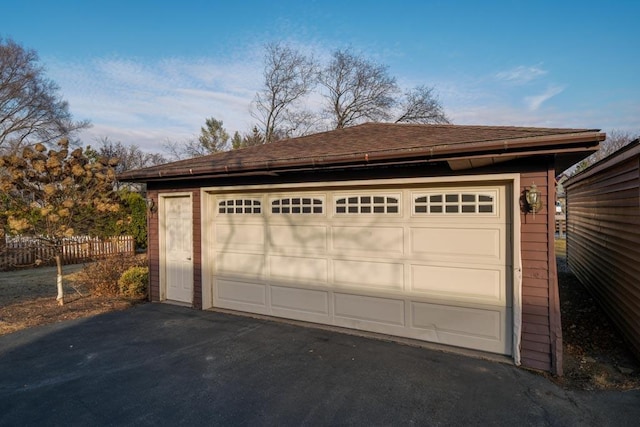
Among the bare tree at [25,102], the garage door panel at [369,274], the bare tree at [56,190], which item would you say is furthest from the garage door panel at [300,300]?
the bare tree at [25,102]

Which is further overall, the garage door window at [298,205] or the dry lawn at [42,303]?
the dry lawn at [42,303]

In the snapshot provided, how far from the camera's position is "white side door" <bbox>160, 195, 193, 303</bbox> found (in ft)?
21.9

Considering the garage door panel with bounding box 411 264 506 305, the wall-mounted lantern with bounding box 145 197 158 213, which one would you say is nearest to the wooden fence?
the wall-mounted lantern with bounding box 145 197 158 213

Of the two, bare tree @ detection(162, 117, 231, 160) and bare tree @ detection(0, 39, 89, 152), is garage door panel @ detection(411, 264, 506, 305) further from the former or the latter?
bare tree @ detection(162, 117, 231, 160)

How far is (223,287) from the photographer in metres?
6.37

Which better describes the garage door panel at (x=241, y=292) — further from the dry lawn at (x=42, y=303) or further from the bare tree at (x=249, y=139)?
the bare tree at (x=249, y=139)

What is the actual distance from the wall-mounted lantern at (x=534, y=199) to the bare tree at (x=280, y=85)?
23212 millimetres

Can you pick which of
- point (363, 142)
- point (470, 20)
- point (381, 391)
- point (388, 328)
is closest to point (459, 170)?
point (363, 142)

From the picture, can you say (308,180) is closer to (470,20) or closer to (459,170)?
(459,170)

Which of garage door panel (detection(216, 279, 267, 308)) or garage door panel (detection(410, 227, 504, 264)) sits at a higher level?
garage door panel (detection(410, 227, 504, 264))

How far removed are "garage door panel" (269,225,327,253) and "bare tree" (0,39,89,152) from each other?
22.5 meters

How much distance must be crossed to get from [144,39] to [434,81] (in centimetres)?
1908

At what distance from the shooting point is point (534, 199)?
385 cm

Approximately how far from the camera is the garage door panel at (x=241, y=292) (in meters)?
5.97
